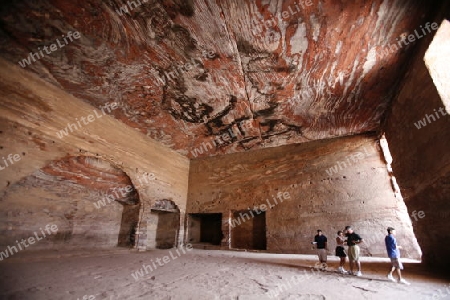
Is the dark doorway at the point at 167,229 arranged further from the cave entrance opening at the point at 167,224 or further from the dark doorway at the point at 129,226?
the dark doorway at the point at 129,226

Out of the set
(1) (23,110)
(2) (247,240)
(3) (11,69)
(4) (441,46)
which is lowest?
(2) (247,240)

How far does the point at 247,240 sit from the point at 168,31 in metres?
7.09

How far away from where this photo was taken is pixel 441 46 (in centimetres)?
323

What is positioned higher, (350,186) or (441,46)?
(441,46)

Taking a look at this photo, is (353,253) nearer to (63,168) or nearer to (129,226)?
(129,226)

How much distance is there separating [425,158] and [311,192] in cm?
343

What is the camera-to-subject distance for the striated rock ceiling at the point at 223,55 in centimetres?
322

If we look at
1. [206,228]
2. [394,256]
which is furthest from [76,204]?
[394,256]

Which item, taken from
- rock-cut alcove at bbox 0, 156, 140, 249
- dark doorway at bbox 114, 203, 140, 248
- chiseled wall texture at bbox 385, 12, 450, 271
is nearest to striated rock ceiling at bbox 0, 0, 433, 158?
chiseled wall texture at bbox 385, 12, 450, 271

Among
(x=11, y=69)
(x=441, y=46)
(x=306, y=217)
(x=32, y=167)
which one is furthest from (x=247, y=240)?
(x=11, y=69)

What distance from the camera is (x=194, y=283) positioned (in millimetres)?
2975

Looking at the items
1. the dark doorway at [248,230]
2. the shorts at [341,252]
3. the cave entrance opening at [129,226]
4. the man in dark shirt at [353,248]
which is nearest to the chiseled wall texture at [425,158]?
the man in dark shirt at [353,248]

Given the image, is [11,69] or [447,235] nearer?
[447,235]

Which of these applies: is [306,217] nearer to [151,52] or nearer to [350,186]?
[350,186]
